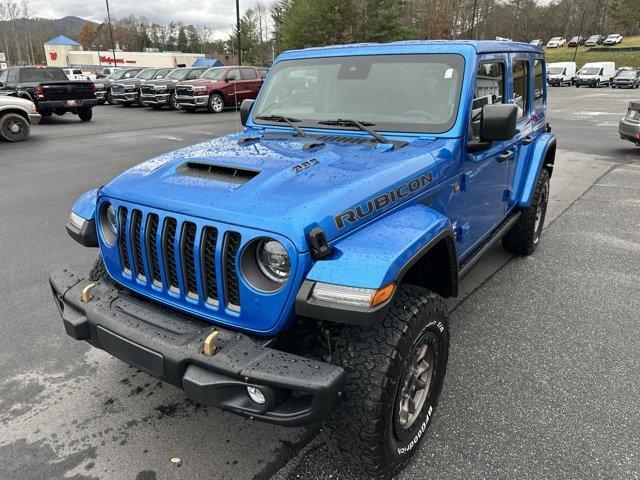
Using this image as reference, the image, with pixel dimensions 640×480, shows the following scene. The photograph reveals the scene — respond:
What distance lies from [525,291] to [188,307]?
125 inches

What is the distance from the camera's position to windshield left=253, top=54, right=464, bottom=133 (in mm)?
3139

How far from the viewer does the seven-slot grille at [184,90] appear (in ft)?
63.6

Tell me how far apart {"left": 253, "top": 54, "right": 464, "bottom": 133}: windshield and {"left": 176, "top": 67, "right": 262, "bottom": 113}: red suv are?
16471 millimetres

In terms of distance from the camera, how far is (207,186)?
234cm

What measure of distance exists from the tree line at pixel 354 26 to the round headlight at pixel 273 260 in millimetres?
38025

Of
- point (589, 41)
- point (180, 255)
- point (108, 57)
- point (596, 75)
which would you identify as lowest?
point (596, 75)

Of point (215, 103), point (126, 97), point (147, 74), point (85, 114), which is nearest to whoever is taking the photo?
point (85, 114)

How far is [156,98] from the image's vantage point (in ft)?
68.4

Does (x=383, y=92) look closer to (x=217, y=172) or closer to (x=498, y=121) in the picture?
(x=498, y=121)

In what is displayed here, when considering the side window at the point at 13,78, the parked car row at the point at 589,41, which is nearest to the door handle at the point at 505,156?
the side window at the point at 13,78

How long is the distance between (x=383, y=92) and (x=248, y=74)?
59.5ft

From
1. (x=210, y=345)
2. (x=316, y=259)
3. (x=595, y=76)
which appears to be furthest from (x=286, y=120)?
(x=595, y=76)

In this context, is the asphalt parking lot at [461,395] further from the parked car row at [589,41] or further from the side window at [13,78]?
the parked car row at [589,41]

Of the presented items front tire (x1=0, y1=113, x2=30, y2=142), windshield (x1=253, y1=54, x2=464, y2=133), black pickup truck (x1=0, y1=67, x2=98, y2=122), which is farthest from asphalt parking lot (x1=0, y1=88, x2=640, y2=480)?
black pickup truck (x1=0, y1=67, x2=98, y2=122)
